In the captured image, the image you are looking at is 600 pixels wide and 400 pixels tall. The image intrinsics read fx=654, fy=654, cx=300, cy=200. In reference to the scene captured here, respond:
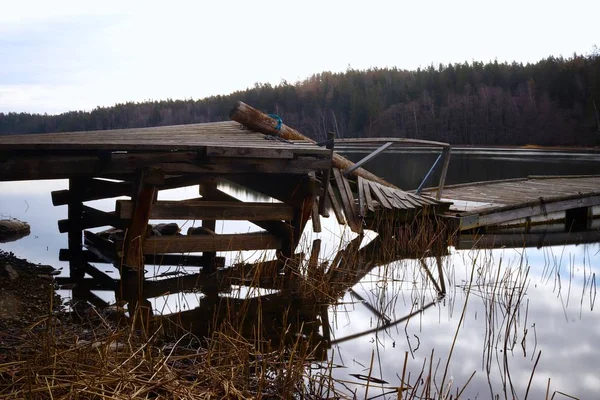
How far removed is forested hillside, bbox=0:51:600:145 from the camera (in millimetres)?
76438

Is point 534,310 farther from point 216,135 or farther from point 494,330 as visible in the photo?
point 216,135

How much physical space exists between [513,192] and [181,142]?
10.0 metres

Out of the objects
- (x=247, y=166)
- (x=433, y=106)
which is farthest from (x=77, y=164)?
(x=433, y=106)

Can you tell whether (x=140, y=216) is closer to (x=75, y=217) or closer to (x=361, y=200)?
(x=75, y=217)

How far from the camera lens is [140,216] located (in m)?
8.05

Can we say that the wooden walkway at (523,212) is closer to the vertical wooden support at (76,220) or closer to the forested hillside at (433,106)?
the vertical wooden support at (76,220)

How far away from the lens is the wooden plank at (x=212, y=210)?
8336mm

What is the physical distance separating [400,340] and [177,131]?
5755 mm

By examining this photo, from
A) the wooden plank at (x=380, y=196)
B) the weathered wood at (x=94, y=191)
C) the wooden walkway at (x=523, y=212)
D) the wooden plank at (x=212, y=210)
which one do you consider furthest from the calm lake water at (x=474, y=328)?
the wooden walkway at (x=523, y=212)

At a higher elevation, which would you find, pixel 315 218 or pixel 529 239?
pixel 315 218

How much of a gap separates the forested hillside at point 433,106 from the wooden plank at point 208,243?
64.1 meters

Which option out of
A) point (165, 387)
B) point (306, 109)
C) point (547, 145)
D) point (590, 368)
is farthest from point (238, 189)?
point (306, 109)

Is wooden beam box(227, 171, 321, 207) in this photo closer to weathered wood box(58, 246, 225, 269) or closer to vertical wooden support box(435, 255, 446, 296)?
weathered wood box(58, 246, 225, 269)

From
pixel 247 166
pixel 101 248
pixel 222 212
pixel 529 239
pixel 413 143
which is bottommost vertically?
pixel 529 239
